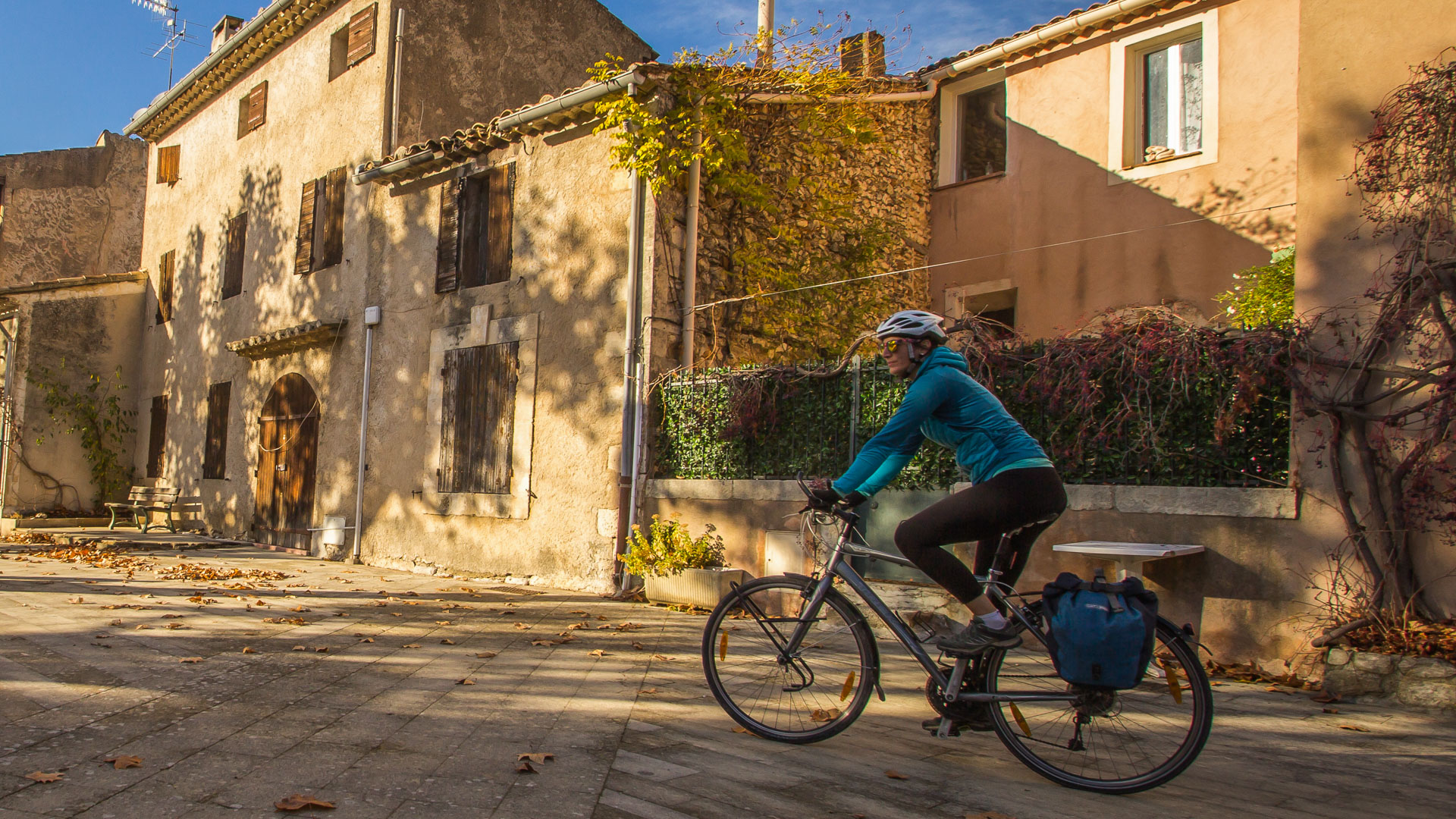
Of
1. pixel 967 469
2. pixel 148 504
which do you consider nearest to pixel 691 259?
pixel 967 469

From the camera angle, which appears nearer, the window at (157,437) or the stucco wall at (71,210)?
the window at (157,437)

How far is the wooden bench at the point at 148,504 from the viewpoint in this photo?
15.0 m

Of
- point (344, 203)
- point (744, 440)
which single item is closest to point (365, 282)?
point (344, 203)

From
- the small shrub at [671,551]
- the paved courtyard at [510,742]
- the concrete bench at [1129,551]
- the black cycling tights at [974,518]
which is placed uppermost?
the black cycling tights at [974,518]

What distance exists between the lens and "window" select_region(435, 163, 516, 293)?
1019 centimetres

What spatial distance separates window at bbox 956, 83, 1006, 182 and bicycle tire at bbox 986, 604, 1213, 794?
951 cm

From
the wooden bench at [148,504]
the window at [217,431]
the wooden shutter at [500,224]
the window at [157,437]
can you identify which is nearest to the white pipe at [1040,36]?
the wooden shutter at [500,224]

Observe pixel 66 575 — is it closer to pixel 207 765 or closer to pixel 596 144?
pixel 596 144

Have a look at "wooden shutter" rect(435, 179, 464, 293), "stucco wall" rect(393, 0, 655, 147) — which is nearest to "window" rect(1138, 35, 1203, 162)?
"stucco wall" rect(393, 0, 655, 147)

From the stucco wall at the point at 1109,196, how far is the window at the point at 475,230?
17.3 feet

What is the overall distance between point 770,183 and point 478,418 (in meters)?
3.82

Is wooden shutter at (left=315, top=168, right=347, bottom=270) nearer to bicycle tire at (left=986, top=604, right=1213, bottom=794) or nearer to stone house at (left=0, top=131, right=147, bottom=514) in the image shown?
stone house at (left=0, top=131, right=147, bottom=514)

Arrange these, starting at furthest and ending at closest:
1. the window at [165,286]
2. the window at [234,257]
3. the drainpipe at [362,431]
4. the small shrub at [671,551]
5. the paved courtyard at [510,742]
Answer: the window at [165,286] < the window at [234,257] < the drainpipe at [362,431] < the small shrub at [671,551] < the paved courtyard at [510,742]

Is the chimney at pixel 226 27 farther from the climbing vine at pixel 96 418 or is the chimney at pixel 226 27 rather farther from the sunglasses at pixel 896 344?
the sunglasses at pixel 896 344
